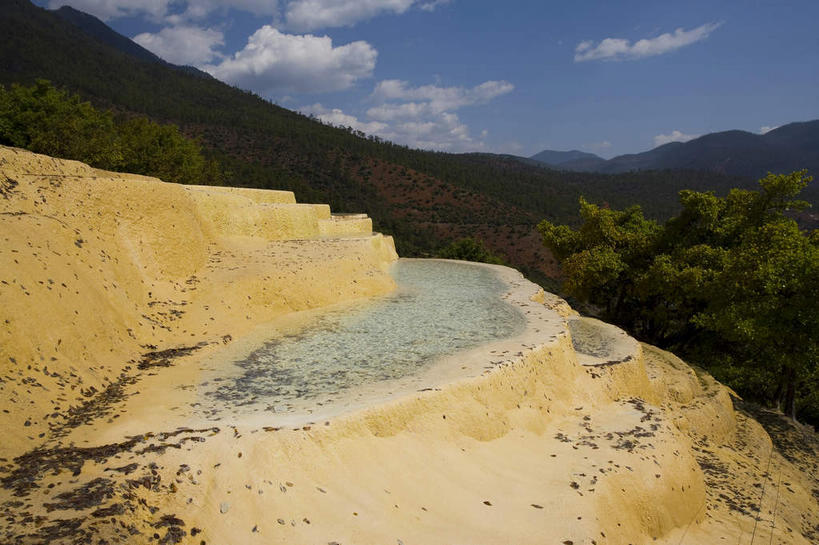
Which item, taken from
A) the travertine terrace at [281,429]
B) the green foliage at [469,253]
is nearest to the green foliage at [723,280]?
the travertine terrace at [281,429]

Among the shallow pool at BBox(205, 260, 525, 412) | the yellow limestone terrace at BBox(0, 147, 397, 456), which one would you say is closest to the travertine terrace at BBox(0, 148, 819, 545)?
the yellow limestone terrace at BBox(0, 147, 397, 456)

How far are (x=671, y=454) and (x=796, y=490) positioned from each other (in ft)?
16.8

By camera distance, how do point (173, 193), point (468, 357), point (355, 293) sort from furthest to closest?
1. point (355, 293)
2. point (173, 193)
3. point (468, 357)

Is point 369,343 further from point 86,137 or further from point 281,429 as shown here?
point 86,137

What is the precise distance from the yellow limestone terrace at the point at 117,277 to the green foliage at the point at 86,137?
10227 mm

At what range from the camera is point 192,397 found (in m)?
6.89

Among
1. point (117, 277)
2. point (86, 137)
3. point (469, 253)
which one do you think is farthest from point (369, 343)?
point (469, 253)

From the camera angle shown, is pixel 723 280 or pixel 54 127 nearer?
pixel 723 280

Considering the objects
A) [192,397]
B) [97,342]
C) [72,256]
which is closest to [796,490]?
[192,397]

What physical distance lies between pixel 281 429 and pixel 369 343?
12.9 ft

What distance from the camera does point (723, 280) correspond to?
14539 millimetres

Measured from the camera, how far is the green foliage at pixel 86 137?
2030 cm

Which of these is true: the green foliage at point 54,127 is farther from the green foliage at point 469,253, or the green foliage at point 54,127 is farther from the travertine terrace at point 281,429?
the green foliage at point 469,253

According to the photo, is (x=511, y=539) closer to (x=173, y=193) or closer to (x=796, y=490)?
(x=796, y=490)
